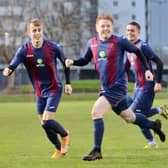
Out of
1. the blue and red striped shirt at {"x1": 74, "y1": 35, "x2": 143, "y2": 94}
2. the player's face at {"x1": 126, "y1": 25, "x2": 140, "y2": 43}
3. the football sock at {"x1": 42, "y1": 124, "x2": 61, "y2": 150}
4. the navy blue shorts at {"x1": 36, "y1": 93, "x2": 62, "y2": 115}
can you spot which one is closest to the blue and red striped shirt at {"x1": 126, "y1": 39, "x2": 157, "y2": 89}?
the player's face at {"x1": 126, "y1": 25, "x2": 140, "y2": 43}

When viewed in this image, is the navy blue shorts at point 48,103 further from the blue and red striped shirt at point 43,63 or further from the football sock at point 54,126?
the football sock at point 54,126

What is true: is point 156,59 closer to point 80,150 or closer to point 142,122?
point 142,122

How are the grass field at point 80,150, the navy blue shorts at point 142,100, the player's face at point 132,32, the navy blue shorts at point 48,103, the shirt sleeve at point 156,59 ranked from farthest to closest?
1. the navy blue shorts at point 142,100
2. the player's face at point 132,32
3. the shirt sleeve at point 156,59
4. the navy blue shorts at point 48,103
5. the grass field at point 80,150

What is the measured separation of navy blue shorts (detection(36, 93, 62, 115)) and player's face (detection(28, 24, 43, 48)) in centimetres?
83

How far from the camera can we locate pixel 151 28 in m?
116

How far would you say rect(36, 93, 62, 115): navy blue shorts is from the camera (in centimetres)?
1020

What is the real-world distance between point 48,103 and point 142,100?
2.58m

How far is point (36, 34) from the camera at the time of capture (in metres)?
10.1

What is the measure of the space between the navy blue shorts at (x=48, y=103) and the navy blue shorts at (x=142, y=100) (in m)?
2.29

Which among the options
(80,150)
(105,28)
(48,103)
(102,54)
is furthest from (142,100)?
(105,28)

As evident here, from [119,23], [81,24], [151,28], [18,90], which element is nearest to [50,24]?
[81,24]

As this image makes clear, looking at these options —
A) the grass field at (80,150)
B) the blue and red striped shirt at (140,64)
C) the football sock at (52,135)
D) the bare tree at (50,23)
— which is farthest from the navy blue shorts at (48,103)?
the bare tree at (50,23)

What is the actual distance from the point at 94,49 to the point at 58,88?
94cm

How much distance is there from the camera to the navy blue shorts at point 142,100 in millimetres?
12195
